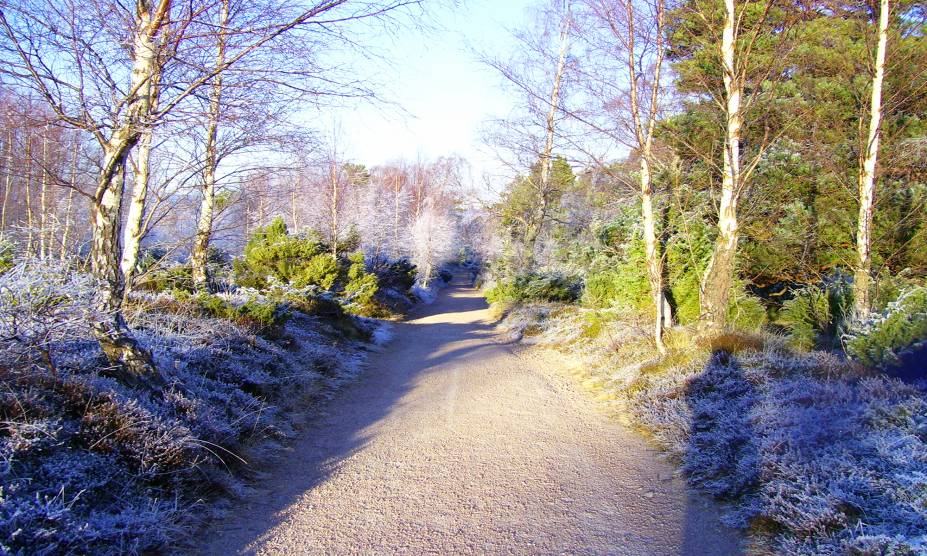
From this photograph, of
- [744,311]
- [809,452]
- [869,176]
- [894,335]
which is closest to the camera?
[809,452]

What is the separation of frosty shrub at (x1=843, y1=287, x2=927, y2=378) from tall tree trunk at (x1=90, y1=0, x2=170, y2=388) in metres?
7.10

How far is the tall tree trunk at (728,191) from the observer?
7039mm

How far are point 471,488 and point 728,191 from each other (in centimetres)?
544

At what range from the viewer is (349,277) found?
1670 cm

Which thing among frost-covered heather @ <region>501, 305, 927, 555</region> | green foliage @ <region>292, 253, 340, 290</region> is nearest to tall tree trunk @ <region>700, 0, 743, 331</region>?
frost-covered heather @ <region>501, 305, 927, 555</region>

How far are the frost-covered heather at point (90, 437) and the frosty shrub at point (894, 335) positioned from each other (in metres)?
6.31

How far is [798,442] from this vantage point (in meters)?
3.81

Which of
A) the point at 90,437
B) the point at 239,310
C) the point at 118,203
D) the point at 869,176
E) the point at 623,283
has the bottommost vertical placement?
the point at 90,437

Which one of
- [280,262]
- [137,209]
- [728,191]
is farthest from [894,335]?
[280,262]

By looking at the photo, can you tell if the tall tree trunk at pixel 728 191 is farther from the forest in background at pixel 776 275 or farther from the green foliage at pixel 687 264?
the green foliage at pixel 687 264

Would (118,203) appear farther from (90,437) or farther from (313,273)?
(313,273)

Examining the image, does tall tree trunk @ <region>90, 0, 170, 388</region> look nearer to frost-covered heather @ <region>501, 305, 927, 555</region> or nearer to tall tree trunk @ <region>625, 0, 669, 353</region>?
frost-covered heather @ <region>501, 305, 927, 555</region>

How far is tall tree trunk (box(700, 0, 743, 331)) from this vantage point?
7.04 m

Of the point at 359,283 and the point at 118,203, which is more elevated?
the point at 118,203
